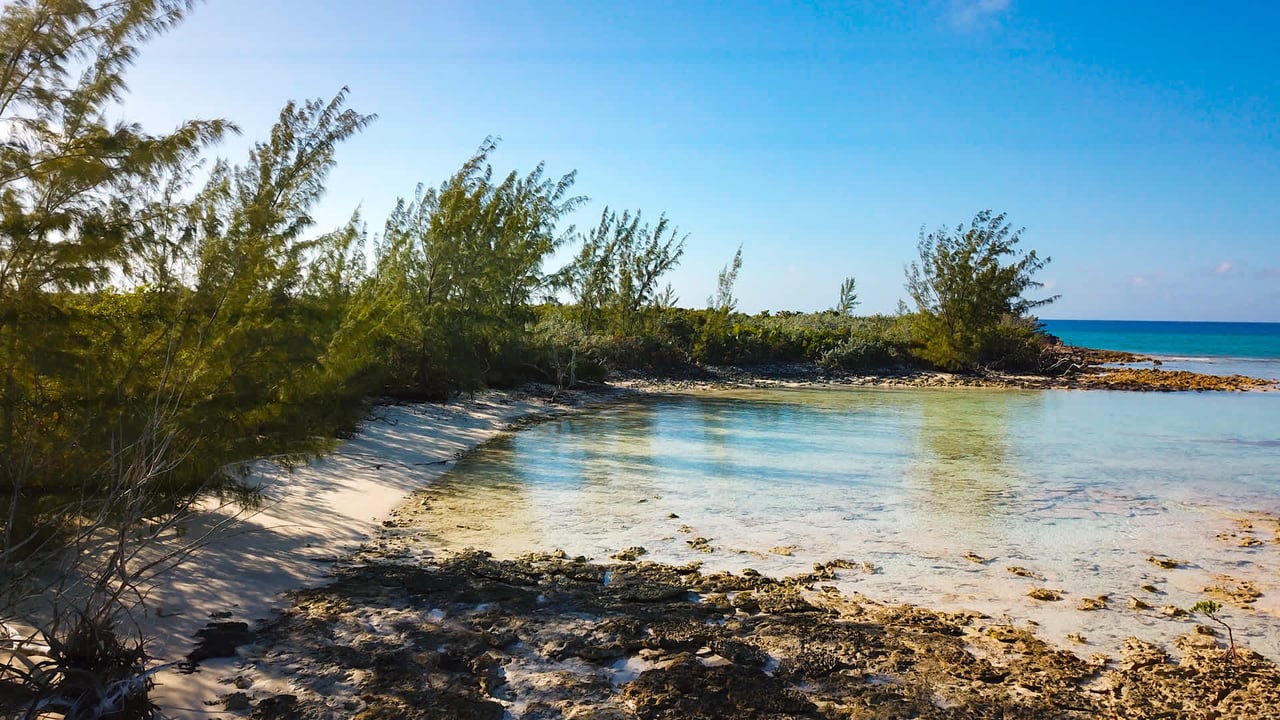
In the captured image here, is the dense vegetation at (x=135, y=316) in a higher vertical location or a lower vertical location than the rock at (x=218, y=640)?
higher

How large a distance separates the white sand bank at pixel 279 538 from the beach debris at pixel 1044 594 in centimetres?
448

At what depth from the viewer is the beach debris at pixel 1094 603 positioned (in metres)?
5.23

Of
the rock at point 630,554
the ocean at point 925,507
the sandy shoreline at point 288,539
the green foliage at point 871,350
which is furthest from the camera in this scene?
the green foliage at point 871,350

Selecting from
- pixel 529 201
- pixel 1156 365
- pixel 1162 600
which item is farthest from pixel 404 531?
pixel 1156 365

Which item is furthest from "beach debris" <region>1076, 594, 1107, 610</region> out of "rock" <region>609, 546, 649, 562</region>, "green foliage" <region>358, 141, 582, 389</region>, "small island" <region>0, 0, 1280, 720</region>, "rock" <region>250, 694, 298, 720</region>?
"green foliage" <region>358, 141, 582, 389</region>

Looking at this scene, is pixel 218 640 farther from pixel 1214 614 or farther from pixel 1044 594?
pixel 1214 614

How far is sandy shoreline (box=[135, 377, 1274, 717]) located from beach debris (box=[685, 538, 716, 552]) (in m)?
2.29

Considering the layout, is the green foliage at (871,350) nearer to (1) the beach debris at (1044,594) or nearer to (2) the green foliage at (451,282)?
(2) the green foliage at (451,282)

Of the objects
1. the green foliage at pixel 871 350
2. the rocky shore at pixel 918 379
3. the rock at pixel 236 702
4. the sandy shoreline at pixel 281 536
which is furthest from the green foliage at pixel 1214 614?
the green foliage at pixel 871 350

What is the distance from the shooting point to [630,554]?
6.34m

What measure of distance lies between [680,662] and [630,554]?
6.91 feet

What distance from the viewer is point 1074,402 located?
67.5ft

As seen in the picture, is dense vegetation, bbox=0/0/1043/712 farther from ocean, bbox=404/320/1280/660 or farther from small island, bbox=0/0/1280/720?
ocean, bbox=404/320/1280/660

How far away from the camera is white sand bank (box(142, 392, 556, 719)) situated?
4.06 metres
